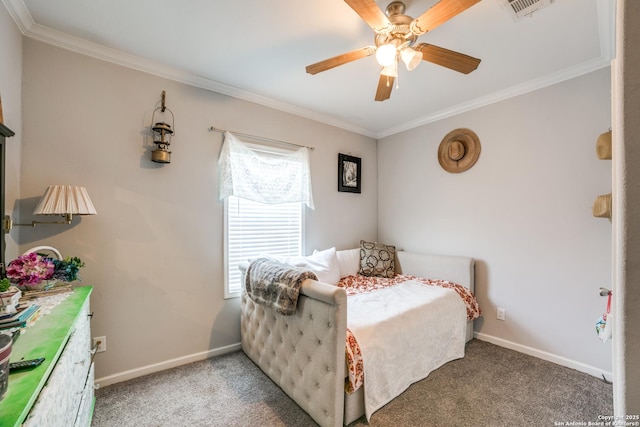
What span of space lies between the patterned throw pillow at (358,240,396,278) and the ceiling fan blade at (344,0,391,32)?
2394 mm

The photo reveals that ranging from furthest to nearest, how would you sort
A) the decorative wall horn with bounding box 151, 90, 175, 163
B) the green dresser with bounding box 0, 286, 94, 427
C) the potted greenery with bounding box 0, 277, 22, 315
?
1. the decorative wall horn with bounding box 151, 90, 175, 163
2. the potted greenery with bounding box 0, 277, 22, 315
3. the green dresser with bounding box 0, 286, 94, 427

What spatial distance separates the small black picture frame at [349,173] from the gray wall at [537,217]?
90cm

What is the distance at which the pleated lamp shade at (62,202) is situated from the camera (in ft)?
5.59

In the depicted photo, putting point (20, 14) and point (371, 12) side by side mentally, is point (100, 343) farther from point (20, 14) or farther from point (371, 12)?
point (371, 12)

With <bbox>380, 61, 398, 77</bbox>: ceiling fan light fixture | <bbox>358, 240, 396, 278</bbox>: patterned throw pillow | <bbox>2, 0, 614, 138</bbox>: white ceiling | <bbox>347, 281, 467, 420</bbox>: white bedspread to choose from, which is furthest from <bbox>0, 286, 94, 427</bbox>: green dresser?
<bbox>358, 240, 396, 278</bbox>: patterned throw pillow

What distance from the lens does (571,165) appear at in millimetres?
2371

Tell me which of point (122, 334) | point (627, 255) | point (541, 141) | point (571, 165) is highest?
point (541, 141)

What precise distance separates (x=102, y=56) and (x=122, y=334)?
2.11m

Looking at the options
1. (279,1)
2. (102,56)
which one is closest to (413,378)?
(279,1)

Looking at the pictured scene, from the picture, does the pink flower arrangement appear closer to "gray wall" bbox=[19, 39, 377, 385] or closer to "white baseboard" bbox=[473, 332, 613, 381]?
"gray wall" bbox=[19, 39, 377, 385]

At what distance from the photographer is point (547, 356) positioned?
248 centimetres

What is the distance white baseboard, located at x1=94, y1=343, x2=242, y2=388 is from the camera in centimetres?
209

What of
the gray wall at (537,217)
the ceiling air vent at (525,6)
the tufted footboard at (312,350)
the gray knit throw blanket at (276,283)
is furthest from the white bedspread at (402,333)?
the ceiling air vent at (525,6)

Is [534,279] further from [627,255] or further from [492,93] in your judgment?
[627,255]
